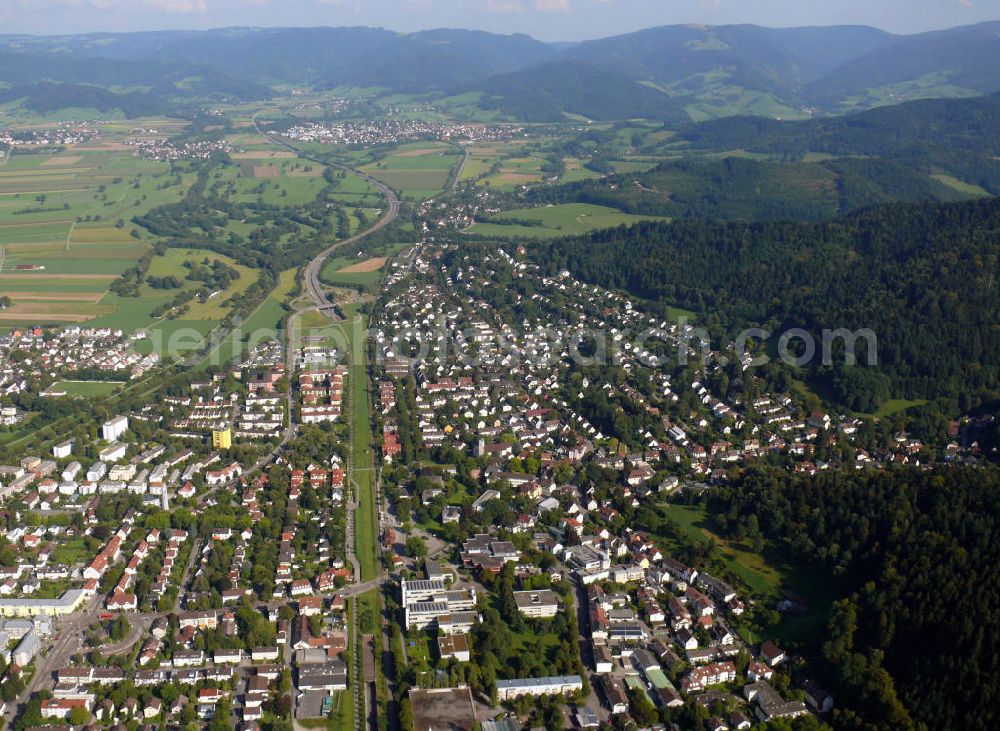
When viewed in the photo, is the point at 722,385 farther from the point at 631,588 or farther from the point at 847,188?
the point at 847,188

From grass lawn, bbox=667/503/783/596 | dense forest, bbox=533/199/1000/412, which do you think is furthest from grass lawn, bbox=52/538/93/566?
dense forest, bbox=533/199/1000/412

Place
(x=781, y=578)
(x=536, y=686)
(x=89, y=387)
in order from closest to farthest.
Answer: (x=536, y=686), (x=781, y=578), (x=89, y=387)

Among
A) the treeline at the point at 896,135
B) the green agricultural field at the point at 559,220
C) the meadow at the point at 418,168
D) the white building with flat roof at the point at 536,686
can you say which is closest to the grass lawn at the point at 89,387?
the white building with flat roof at the point at 536,686

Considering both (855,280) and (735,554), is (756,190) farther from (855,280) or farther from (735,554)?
(735,554)

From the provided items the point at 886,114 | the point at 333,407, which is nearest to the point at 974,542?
the point at 333,407

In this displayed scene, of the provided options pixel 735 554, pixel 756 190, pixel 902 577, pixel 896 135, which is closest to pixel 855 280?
pixel 735 554
